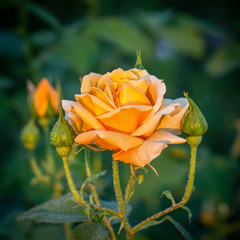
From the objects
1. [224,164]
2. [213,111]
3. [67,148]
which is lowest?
[213,111]

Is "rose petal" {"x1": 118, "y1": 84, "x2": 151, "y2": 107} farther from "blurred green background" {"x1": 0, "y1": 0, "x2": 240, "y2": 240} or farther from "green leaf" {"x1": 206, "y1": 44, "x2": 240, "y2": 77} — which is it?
"green leaf" {"x1": 206, "y1": 44, "x2": 240, "y2": 77}

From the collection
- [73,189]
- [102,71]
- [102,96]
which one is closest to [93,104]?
[102,96]

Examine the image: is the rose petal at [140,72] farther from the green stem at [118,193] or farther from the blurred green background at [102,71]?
the blurred green background at [102,71]

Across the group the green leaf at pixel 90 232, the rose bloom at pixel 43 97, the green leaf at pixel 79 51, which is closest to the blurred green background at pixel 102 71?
the green leaf at pixel 79 51

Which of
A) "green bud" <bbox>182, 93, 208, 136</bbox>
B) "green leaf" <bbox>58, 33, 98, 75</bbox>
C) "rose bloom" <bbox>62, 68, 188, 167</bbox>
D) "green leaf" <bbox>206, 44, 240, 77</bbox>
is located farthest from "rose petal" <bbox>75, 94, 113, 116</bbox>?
"green leaf" <bbox>206, 44, 240, 77</bbox>

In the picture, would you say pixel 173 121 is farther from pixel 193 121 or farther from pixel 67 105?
pixel 67 105

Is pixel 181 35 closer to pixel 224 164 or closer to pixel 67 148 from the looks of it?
pixel 224 164

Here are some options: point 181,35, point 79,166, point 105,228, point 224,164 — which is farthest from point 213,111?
point 105,228
